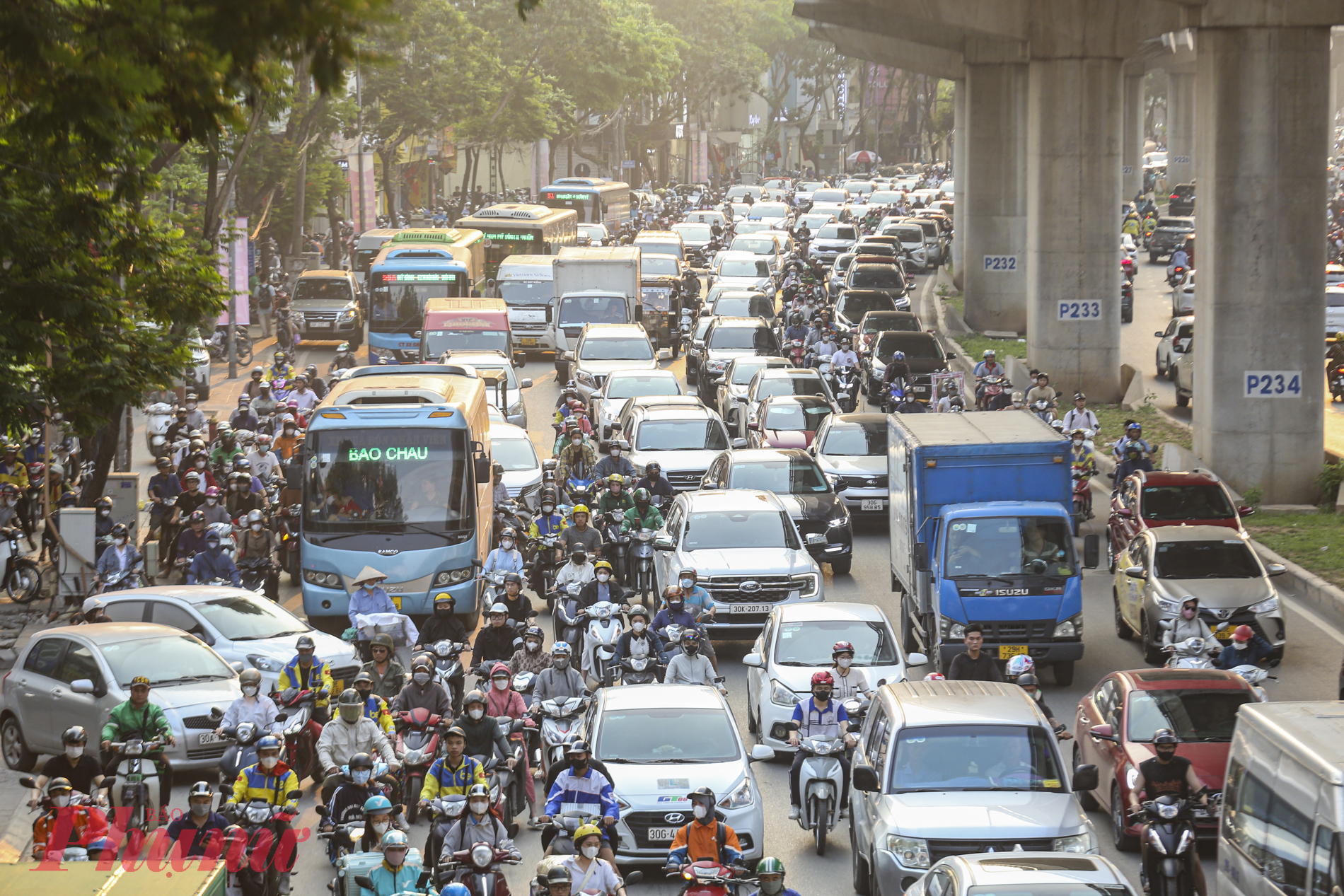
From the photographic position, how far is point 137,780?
14.7 metres

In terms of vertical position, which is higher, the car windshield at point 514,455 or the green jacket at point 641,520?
the car windshield at point 514,455


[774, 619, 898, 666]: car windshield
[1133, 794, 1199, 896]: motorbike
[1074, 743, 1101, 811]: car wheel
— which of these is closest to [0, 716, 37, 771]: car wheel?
[774, 619, 898, 666]: car windshield

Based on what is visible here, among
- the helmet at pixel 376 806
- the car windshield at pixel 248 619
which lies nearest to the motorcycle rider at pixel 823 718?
the helmet at pixel 376 806

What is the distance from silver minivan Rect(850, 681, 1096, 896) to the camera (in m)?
12.2

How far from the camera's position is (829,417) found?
28.5 meters

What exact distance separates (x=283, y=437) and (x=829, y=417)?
8551mm

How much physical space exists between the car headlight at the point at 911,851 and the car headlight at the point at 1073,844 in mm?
887

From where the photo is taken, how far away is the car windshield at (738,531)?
21.2 meters

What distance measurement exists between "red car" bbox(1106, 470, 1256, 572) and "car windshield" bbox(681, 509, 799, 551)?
14.7 feet

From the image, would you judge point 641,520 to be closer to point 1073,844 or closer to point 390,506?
point 390,506

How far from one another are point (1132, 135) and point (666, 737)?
81.3 meters

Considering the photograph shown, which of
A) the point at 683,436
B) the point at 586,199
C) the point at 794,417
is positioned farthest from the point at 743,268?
the point at 683,436

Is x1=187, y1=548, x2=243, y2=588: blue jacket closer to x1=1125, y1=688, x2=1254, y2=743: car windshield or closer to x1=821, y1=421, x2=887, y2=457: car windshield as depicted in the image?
x1=821, y1=421, x2=887, y2=457: car windshield

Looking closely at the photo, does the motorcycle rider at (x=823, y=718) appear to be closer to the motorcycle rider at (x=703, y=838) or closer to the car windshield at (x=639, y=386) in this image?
the motorcycle rider at (x=703, y=838)
